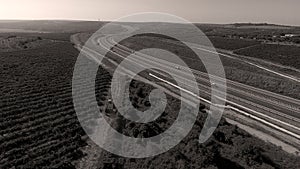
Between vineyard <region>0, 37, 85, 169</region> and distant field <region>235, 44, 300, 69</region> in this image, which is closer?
vineyard <region>0, 37, 85, 169</region>

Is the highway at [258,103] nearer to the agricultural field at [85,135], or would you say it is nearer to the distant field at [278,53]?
the agricultural field at [85,135]

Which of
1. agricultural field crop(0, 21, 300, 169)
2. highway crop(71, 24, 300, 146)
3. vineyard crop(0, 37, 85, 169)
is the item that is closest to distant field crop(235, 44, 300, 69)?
agricultural field crop(0, 21, 300, 169)

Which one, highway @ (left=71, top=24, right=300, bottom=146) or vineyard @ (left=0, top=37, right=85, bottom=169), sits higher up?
highway @ (left=71, top=24, right=300, bottom=146)

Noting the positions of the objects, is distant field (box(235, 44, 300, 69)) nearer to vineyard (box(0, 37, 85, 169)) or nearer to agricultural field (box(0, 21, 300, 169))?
agricultural field (box(0, 21, 300, 169))

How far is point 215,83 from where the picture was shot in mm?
61469

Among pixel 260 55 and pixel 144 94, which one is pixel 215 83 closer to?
pixel 144 94

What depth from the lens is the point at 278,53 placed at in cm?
9238

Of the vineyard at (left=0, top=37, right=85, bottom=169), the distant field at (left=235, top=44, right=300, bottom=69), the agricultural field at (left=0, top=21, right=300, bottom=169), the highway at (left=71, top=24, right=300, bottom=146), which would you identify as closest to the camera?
the agricultural field at (left=0, top=21, right=300, bottom=169)

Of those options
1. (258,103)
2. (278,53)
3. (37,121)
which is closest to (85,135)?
(37,121)

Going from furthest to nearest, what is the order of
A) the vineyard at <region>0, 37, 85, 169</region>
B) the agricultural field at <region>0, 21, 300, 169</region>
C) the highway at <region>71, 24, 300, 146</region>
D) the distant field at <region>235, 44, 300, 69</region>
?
the distant field at <region>235, 44, 300, 69</region>
the highway at <region>71, 24, 300, 146</region>
the vineyard at <region>0, 37, 85, 169</region>
the agricultural field at <region>0, 21, 300, 169</region>

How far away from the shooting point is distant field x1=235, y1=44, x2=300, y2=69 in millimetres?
80031

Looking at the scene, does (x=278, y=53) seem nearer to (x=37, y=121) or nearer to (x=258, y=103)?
(x=258, y=103)

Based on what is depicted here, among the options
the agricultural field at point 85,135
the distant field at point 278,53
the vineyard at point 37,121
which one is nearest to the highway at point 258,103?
the agricultural field at point 85,135

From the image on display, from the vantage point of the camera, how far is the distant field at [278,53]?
3151 inches
